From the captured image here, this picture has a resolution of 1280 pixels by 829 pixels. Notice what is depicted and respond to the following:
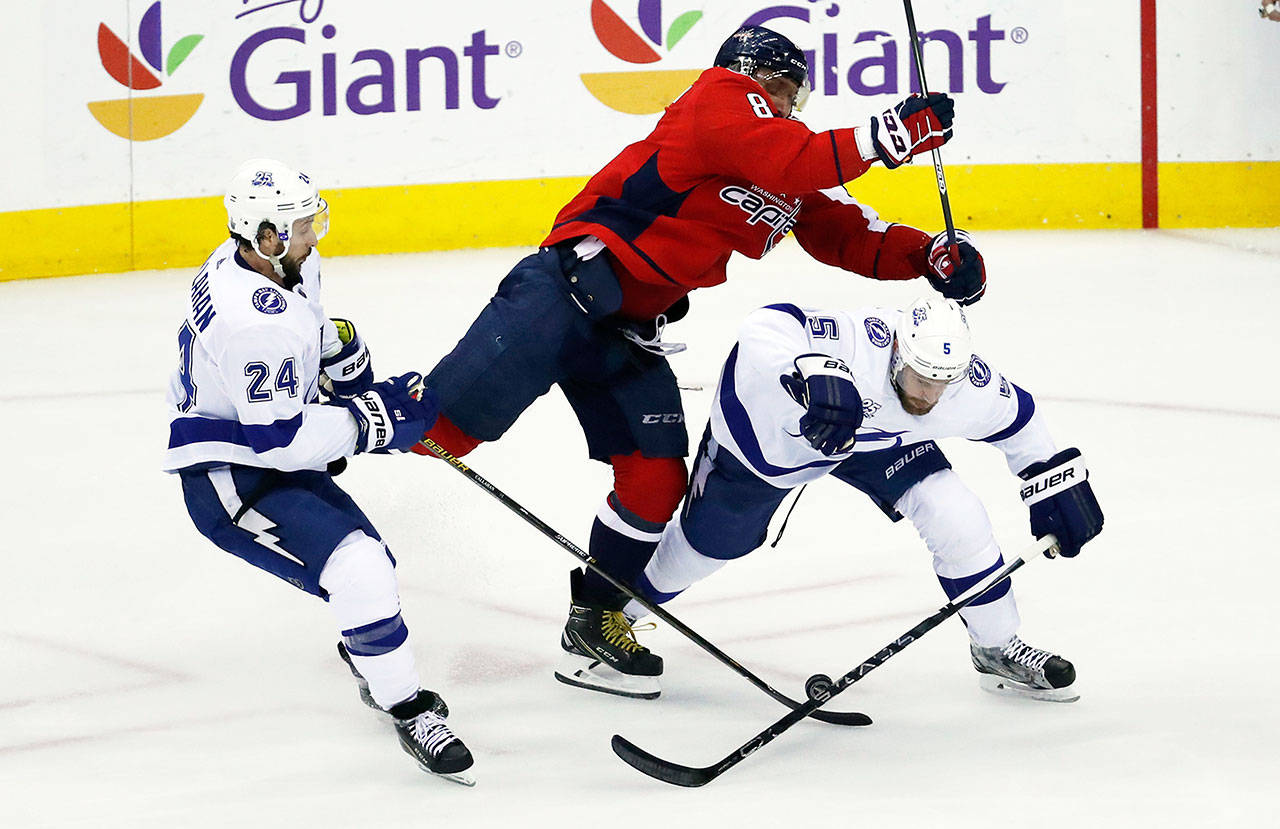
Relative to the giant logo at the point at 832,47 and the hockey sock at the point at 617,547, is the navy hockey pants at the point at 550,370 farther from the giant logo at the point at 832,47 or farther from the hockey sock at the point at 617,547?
the giant logo at the point at 832,47

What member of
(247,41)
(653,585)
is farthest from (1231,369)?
(247,41)

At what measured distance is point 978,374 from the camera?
9.21 ft

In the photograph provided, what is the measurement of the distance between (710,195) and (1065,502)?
84 cm

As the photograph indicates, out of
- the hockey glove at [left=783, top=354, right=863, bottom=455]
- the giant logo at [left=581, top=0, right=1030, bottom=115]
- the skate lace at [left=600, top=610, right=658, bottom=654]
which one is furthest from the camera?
the giant logo at [left=581, top=0, right=1030, bottom=115]

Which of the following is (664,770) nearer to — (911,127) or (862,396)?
(862,396)

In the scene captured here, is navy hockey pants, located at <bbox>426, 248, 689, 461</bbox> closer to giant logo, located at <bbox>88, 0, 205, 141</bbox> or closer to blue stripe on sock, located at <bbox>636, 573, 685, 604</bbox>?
blue stripe on sock, located at <bbox>636, 573, 685, 604</bbox>

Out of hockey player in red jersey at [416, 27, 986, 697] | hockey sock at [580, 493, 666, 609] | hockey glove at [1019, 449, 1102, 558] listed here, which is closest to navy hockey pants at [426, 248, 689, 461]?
hockey player in red jersey at [416, 27, 986, 697]

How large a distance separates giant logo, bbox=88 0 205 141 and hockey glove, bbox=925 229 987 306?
4.38m

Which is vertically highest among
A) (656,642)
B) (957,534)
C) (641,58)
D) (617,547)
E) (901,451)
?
(641,58)

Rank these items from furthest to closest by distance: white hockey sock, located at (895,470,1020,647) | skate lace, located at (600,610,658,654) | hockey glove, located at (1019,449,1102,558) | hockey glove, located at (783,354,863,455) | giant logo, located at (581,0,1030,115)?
giant logo, located at (581,0,1030,115), skate lace, located at (600,610,658,654), white hockey sock, located at (895,470,1020,647), hockey glove, located at (1019,449,1102,558), hockey glove, located at (783,354,863,455)

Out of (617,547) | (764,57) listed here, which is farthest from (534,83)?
(617,547)

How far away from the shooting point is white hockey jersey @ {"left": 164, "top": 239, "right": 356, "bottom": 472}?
2600mm

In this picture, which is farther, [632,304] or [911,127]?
[632,304]

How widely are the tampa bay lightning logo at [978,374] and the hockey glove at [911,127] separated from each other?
0.37 m
